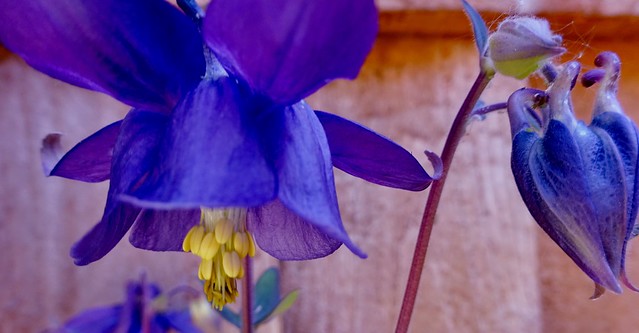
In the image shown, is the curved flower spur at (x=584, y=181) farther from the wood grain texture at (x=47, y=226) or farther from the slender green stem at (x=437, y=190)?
the wood grain texture at (x=47, y=226)

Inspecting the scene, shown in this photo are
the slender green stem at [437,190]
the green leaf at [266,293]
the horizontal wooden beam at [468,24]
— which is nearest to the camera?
the slender green stem at [437,190]

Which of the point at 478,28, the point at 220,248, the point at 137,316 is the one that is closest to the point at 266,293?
the point at 137,316

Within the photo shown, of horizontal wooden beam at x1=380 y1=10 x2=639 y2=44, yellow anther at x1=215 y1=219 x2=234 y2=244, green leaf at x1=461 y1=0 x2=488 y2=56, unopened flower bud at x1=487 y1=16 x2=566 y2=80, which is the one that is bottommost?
yellow anther at x1=215 y1=219 x2=234 y2=244

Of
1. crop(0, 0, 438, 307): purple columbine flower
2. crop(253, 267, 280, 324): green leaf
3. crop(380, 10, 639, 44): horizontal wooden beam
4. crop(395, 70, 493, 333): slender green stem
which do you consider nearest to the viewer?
crop(0, 0, 438, 307): purple columbine flower

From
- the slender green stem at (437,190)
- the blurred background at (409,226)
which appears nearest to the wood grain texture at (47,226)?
the blurred background at (409,226)

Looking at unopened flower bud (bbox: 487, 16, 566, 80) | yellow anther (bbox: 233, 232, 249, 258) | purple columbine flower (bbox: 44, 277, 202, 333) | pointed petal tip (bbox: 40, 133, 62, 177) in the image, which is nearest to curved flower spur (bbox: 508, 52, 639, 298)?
unopened flower bud (bbox: 487, 16, 566, 80)

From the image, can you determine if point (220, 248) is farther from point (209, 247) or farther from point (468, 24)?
point (468, 24)

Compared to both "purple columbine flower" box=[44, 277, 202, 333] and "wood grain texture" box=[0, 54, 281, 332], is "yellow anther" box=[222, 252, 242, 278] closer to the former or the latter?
"purple columbine flower" box=[44, 277, 202, 333]
